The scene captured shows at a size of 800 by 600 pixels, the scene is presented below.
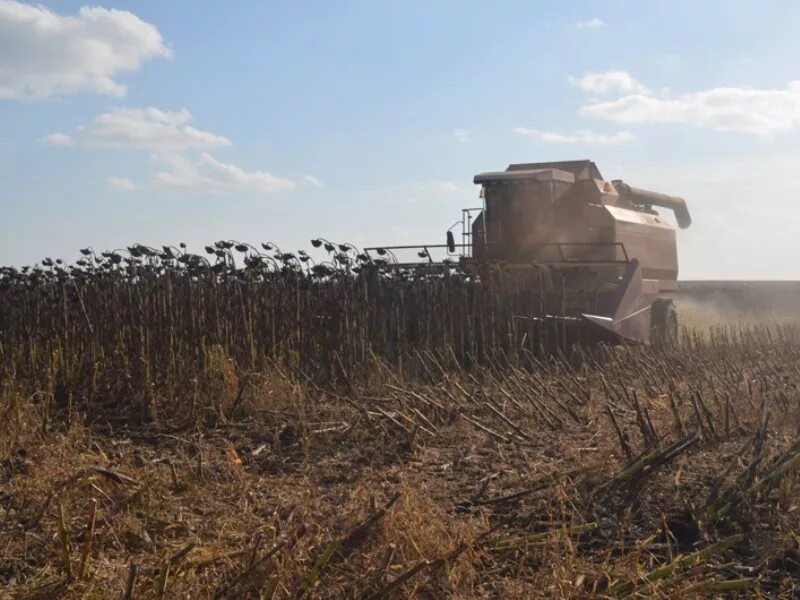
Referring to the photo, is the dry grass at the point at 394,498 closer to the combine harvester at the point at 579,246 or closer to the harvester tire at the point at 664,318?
the combine harvester at the point at 579,246

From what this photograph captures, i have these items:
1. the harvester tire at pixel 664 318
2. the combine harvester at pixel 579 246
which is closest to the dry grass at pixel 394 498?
the combine harvester at pixel 579 246

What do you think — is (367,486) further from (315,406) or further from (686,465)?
(315,406)

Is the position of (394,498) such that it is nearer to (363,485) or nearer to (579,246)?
(363,485)

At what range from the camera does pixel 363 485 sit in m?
5.00

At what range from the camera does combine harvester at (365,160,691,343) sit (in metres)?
12.2

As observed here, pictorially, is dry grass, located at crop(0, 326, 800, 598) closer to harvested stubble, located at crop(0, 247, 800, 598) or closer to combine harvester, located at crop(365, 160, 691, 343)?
harvested stubble, located at crop(0, 247, 800, 598)

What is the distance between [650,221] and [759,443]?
1175 centimetres

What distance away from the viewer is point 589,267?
43.1ft

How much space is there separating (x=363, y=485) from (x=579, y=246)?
979 cm

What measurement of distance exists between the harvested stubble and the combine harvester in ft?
12.4

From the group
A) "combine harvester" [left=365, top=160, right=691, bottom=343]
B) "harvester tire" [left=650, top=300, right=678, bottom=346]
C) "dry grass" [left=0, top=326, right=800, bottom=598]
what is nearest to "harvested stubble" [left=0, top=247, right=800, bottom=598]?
"dry grass" [left=0, top=326, right=800, bottom=598]

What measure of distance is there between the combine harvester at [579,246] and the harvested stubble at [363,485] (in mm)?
3773

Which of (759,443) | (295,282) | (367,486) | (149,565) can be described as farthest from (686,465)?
(295,282)

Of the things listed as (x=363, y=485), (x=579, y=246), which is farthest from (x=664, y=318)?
(x=363, y=485)
